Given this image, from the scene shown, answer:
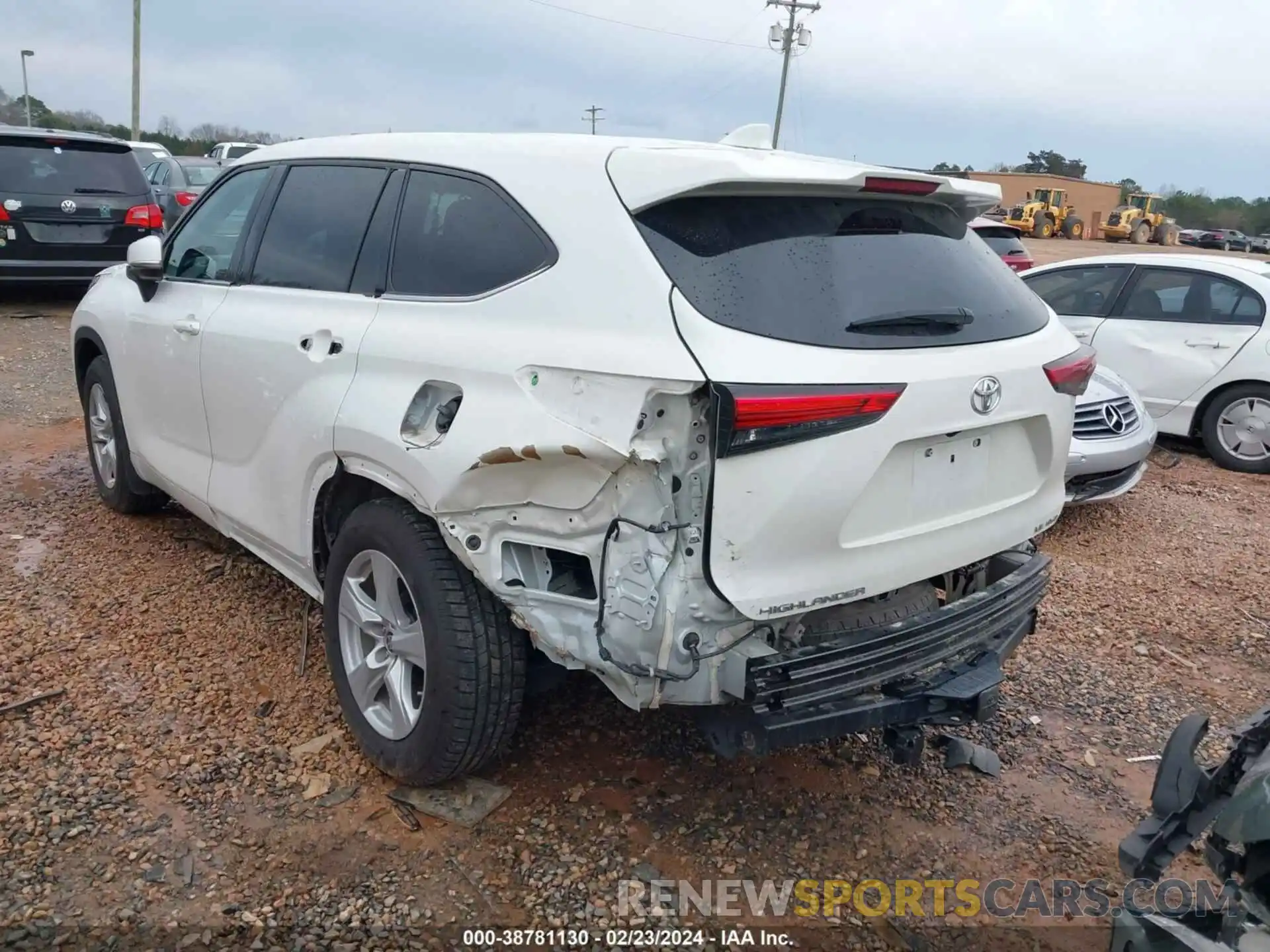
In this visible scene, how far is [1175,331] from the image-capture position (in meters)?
7.33

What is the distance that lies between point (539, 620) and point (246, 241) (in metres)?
2.12

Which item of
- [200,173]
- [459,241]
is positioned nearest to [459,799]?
[459,241]

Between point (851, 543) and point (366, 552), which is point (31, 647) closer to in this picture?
point (366, 552)

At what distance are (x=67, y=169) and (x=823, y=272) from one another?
9738mm

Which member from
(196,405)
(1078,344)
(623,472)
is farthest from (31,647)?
(1078,344)

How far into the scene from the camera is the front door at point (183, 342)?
12.5 ft

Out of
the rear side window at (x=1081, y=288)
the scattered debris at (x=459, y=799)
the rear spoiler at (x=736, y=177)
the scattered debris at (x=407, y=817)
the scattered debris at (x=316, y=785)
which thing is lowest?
the scattered debris at (x=316, y=785)

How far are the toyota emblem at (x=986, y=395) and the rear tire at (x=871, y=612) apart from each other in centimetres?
51

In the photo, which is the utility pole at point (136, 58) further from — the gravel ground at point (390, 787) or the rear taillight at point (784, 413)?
the rear taillight at point (784, 413)

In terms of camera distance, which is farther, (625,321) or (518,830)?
(518,830)

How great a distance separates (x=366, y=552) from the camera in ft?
9.67

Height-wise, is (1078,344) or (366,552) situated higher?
(1078,344)

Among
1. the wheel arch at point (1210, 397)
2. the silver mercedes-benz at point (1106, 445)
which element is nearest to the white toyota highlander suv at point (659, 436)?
the silver mercedes-benz at point (1106, 445)

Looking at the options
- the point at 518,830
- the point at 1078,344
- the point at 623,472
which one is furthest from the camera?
the point at 1078,344
